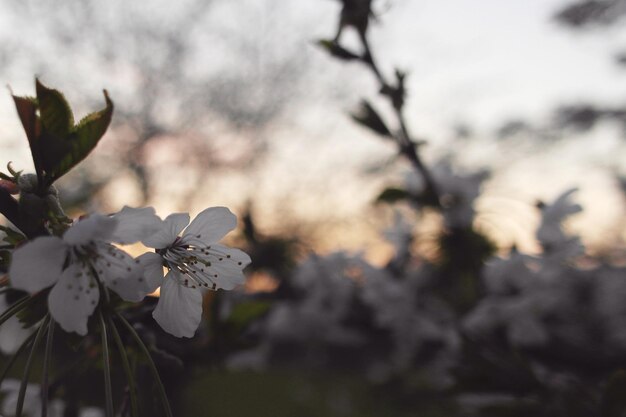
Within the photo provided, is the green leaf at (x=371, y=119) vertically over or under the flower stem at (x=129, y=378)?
over

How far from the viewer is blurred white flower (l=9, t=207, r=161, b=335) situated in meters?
0.33

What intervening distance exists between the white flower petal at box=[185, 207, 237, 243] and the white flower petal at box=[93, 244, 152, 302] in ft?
0.23

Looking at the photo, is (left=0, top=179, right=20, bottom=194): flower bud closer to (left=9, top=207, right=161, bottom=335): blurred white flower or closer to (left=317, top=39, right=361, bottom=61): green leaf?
(left=9, top=207, right=161, bottom=335): blurred white flower

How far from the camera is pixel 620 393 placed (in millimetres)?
587

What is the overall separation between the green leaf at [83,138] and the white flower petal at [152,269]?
9 cm

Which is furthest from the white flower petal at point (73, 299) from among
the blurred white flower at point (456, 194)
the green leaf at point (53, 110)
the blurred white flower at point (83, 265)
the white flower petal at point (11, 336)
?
the blurred white flower at point (456, 194)

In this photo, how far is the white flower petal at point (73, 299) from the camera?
13.4 inches

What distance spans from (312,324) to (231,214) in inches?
41.2

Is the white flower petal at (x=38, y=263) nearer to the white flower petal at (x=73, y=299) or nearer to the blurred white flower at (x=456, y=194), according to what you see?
the white flower petal at (x=73, y=299)

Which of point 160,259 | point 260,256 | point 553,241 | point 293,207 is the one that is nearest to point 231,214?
point 160,259

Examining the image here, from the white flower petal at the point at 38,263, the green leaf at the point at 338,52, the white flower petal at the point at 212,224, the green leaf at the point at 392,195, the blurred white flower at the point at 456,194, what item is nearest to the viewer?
the white flower petal at the point at 38,263

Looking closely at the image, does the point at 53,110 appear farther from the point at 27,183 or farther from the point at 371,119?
the point at 371,119

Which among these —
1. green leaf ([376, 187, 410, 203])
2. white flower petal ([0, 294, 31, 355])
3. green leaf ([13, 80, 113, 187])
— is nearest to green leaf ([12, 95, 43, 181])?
green leaf ([13, 80, 113, 187])

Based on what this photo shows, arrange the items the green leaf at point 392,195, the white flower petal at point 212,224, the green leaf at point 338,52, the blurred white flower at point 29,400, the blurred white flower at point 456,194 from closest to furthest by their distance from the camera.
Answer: the white flower petal at point 212,224 → the blurred white flower at point 29,400 → the green leaf at point 338,52 → the green leaf at point 392,195 → the blurred white flower at point 456,194
